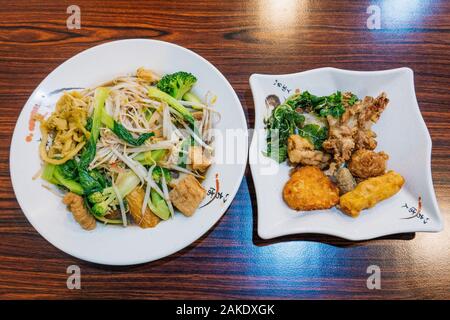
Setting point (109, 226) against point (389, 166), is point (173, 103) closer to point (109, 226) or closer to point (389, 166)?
point (109, 226)

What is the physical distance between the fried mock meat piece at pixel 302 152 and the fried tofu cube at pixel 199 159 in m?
0.44

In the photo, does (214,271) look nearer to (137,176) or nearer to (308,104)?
(137,176)

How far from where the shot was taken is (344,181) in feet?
6.78

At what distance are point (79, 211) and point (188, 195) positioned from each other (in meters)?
0.53

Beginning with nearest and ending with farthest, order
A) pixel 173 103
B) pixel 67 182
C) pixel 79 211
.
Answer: pixel 79 211 → pixel 67 182 → pixel 173 103

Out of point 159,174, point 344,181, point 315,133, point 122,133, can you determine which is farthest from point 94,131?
point 344,181

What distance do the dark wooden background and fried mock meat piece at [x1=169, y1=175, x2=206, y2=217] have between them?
0.28 m

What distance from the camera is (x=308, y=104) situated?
7.27 feet

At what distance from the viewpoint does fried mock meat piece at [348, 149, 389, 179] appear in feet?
6.72

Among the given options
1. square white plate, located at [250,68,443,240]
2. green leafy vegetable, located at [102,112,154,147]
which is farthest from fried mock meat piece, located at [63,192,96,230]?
square white plate, located at [250,68,443,240]

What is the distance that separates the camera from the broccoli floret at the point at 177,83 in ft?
6.86

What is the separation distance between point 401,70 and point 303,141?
27.9 inches

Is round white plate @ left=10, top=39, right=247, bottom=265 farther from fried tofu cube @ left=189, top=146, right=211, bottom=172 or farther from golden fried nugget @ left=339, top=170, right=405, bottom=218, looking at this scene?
golden fried nugget @ left=339, top=170, right=405, bottom=218

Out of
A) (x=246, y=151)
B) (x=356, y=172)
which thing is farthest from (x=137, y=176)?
(x=356, y=172)
